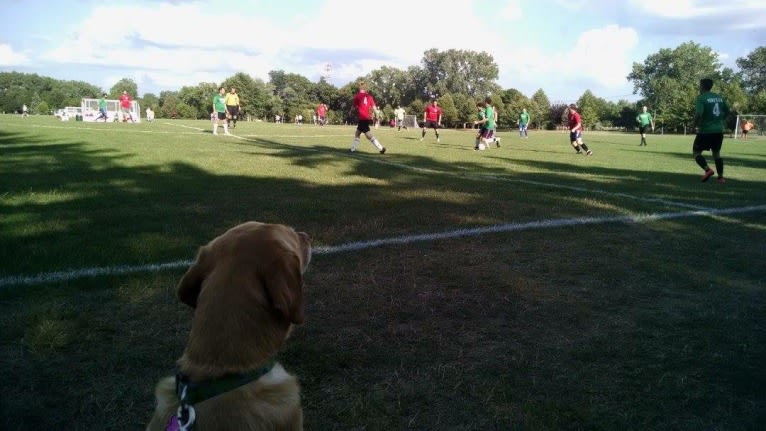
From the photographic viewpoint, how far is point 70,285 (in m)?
4.56

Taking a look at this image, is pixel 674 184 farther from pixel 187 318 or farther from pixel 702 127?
pixel 187 318

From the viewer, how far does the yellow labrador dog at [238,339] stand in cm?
185

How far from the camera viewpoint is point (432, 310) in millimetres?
4383

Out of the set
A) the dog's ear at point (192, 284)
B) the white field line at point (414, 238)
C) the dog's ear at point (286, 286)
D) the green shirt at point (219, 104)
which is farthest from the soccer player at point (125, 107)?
the dog's ear at point (286, 286)

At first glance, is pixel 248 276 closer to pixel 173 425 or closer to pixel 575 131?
pixel 173 425

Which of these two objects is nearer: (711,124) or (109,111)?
(711,124)

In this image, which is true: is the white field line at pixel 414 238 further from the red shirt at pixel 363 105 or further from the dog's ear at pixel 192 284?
the red shirt at pixel 363 105

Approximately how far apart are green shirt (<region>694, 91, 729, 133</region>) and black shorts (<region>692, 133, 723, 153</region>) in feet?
0.35

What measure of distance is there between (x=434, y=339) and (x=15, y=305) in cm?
310

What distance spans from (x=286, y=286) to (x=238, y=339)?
242 mm

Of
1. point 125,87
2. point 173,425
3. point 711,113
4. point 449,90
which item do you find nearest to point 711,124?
point 711,113

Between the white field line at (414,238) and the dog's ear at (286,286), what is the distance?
3.48 m

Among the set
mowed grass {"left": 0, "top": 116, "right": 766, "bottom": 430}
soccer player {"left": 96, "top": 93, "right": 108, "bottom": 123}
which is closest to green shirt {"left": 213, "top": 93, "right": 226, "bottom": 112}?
mowed grass {"left": 0, "top": 116, "right": 766, "bottom": 430}

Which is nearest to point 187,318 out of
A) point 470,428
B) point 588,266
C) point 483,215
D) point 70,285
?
point 70,285
